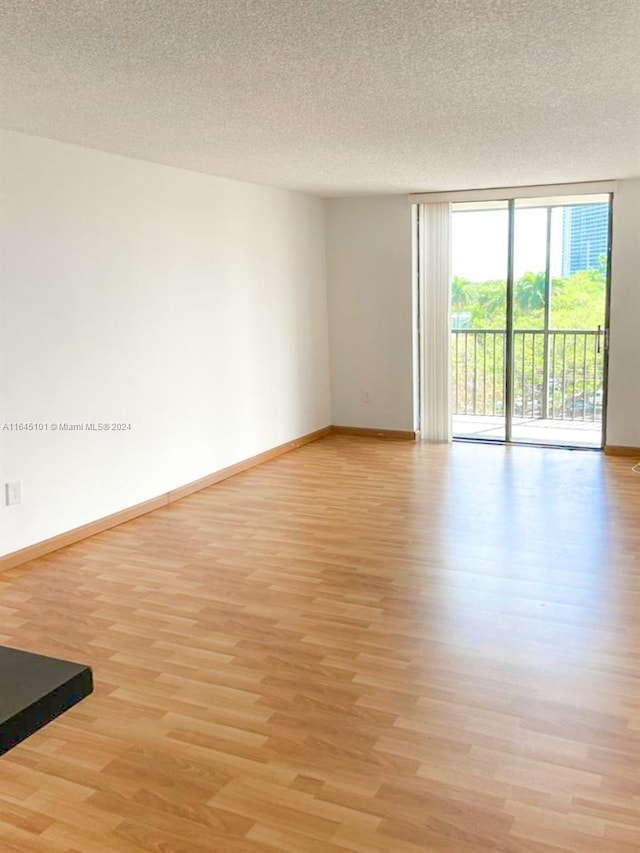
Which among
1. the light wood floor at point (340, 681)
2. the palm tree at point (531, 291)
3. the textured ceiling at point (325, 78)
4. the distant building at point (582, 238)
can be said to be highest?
the textured ceiling at point (325, 78)

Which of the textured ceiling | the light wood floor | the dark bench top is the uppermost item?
the textured ceiling

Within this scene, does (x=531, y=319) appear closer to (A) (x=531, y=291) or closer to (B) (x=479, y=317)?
(A) (x=531, y=291)

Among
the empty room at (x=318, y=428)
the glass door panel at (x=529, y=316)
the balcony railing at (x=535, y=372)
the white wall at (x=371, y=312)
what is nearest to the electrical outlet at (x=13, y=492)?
the empty room at (x=318, y=428)

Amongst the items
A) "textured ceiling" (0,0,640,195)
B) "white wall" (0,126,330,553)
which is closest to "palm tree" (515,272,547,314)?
"white wall" (0,126,330,553)

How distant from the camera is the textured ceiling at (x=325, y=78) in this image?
2.23 m

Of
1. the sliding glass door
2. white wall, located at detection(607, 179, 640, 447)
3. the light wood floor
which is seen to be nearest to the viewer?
the light wood floor

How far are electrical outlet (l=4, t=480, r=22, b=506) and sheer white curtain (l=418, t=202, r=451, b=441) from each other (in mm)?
3998

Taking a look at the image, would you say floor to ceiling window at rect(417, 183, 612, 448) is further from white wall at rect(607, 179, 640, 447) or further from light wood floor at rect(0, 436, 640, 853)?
light wood floor at rect(0, 436, 640, 853)

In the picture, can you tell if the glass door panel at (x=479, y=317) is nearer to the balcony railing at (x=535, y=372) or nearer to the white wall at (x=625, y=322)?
the balcony railing at (x=535, y=372)

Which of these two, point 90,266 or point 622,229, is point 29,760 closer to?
point 90,266

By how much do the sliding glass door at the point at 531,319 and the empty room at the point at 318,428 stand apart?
0.11 feet

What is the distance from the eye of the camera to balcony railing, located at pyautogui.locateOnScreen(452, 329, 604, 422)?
7.32 meters

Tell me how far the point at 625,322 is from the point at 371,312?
2.17 metres

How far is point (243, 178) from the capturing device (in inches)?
217
